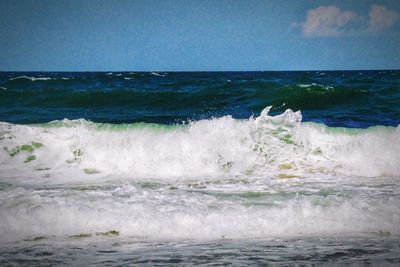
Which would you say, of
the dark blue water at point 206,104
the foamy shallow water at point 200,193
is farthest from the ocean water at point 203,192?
the dark blue water at point 206,104

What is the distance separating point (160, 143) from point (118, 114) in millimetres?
5554

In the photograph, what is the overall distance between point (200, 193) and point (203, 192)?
71 mm

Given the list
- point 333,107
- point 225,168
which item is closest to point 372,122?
point 333,107

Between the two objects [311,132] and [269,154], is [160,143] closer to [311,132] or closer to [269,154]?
[269,154]

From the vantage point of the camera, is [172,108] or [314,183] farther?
[172,108]

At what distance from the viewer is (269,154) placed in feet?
23.8

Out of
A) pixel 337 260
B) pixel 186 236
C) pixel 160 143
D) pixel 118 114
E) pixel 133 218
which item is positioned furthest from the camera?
pixel 118 114

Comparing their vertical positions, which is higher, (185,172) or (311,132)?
(311,132)

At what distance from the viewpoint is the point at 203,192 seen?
518 centimetres

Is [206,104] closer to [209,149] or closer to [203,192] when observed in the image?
[209,149]

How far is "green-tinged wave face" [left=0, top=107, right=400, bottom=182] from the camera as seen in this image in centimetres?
667

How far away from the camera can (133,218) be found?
13.1ft

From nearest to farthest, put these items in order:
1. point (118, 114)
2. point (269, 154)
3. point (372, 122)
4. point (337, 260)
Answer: point (337, 260) → point (269, 154) → point (372, 122) → point (118, 114)

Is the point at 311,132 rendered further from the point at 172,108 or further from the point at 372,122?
the point at 172,108
